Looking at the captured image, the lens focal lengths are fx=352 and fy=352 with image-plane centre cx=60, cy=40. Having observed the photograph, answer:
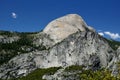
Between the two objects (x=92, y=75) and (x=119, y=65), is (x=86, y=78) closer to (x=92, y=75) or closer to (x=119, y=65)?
(x=92, y=75)

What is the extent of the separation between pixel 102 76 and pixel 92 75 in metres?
1.88

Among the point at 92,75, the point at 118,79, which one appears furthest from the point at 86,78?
the point at 118,79

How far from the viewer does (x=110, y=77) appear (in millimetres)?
49594

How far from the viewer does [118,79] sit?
163 ft

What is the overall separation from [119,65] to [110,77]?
2.16 meters

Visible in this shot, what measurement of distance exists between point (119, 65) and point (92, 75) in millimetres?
4774

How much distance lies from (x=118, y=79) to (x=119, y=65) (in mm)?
2126

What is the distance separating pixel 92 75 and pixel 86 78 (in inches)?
52.6

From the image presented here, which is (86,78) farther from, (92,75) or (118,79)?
(118,79)

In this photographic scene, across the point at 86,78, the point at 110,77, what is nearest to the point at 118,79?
the point at 110,77

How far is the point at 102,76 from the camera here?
50.5 metres

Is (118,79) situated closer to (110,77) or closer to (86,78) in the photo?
(110,77)

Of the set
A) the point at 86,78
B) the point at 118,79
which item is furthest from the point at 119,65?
the point at 86,78
